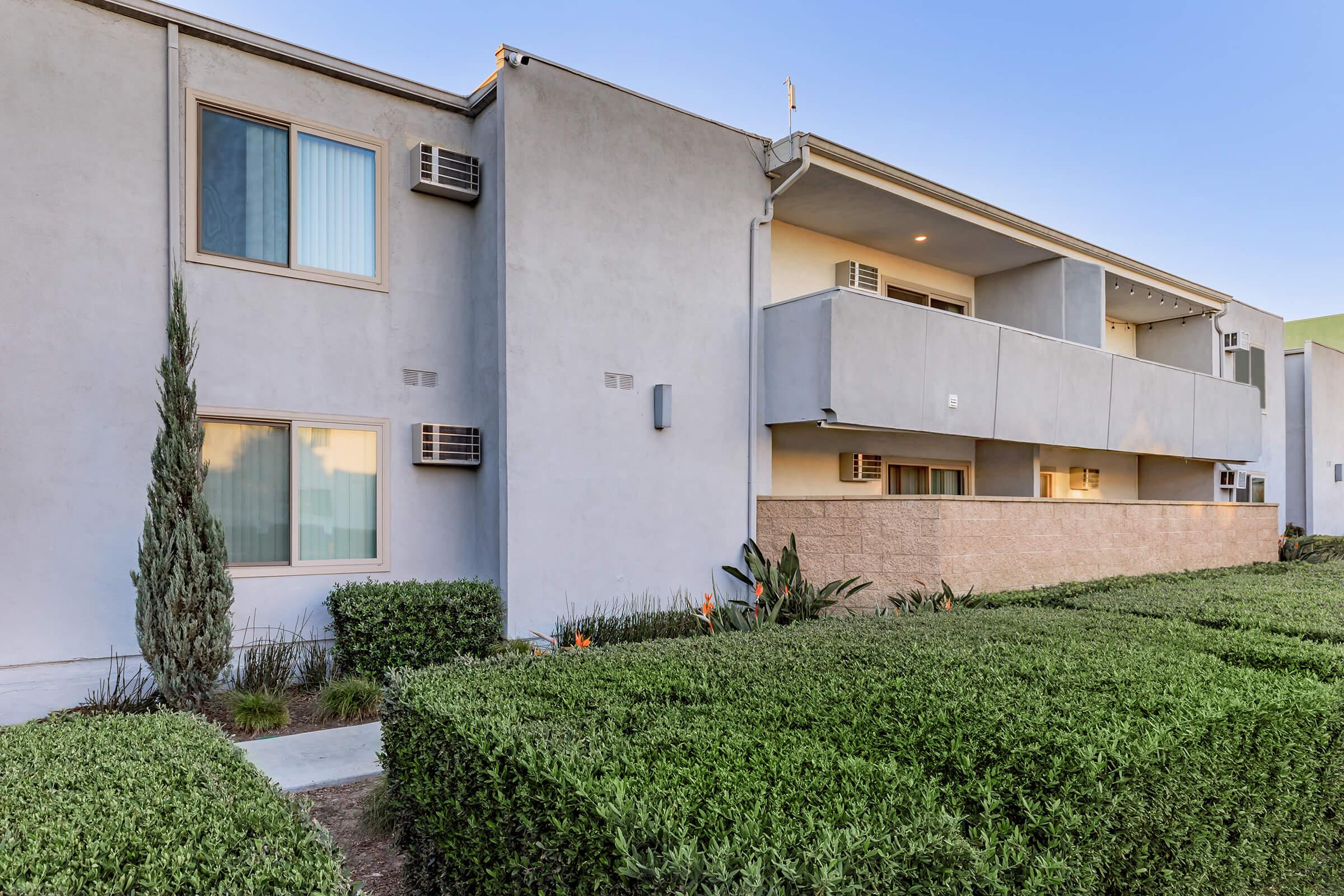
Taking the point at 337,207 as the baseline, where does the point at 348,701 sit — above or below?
below

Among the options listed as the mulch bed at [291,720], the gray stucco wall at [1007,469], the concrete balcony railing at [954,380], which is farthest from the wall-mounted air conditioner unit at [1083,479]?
the mulch bed at [291,720]

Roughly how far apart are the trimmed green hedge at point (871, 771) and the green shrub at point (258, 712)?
2889mm

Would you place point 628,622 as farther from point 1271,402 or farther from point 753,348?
point 1271,402

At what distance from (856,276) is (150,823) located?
1172cm

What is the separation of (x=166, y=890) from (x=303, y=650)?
5798 millimetres

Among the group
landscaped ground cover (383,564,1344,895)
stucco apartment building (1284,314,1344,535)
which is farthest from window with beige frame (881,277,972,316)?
stucco apartment building (1284,314,1344,535)

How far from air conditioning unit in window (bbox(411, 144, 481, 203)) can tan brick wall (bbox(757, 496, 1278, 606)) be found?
511 centimetres

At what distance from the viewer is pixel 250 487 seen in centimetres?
734

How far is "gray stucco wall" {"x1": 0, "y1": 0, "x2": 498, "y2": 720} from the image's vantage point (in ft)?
20.9

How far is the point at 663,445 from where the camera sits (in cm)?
922

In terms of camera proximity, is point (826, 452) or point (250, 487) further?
point (826, 452)

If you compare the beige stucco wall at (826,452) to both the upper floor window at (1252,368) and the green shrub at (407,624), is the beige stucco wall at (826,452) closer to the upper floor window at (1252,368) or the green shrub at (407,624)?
the green shrub at (407,624)

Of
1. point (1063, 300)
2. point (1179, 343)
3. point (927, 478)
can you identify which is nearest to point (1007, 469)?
point (927, 478)

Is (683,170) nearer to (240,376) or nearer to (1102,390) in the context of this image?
(240,376)
